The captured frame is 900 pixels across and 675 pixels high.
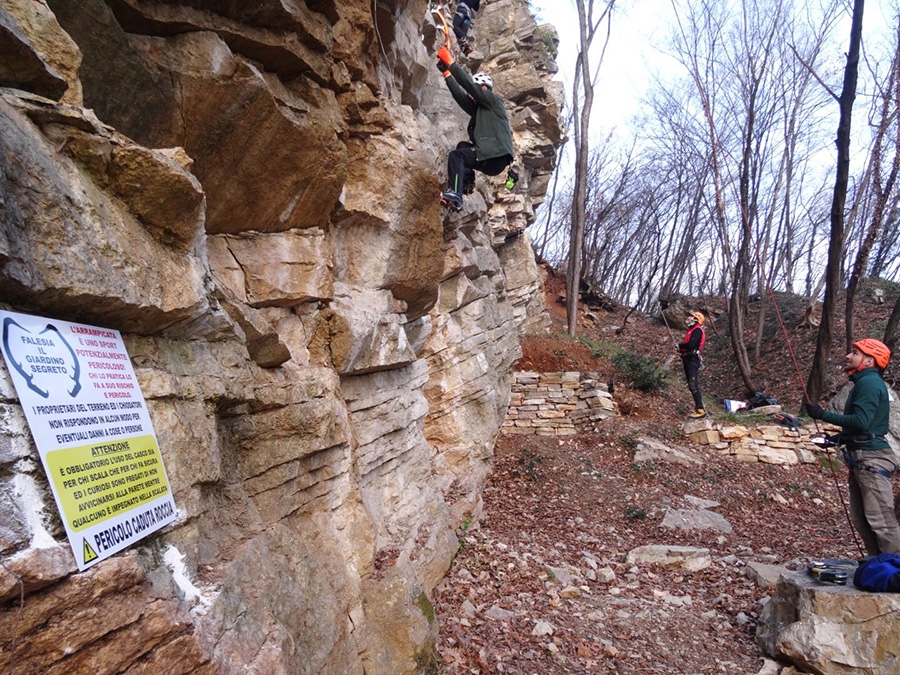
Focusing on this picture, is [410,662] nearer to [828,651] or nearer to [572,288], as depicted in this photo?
[828,651]

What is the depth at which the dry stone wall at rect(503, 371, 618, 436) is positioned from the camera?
12.6 m

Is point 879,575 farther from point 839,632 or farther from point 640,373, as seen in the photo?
point 640,373

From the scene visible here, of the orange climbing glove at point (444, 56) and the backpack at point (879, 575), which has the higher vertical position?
A: the orange climbing glove at point (444, 56)

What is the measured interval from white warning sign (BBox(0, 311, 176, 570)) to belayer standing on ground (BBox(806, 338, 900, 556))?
5.56 m

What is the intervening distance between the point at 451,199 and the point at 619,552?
5055mm

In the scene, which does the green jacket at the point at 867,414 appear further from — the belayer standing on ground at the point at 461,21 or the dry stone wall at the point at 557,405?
the belayer standing on ground at the point at 461,21

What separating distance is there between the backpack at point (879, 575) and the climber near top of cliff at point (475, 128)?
512 cm

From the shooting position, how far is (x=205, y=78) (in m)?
3.41

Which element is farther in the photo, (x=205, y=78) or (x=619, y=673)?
(x=619, y=673)

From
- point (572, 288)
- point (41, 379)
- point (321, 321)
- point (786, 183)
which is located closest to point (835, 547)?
point (321, 321)

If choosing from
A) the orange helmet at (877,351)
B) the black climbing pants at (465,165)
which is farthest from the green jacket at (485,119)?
the orange helmet at (877,351)

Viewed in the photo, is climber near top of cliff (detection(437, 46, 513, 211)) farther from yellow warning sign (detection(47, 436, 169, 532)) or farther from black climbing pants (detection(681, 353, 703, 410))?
black climbing pants (detection(681, 353, 703, 410))

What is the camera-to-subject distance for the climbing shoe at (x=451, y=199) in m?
6.02

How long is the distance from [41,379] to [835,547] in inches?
349
